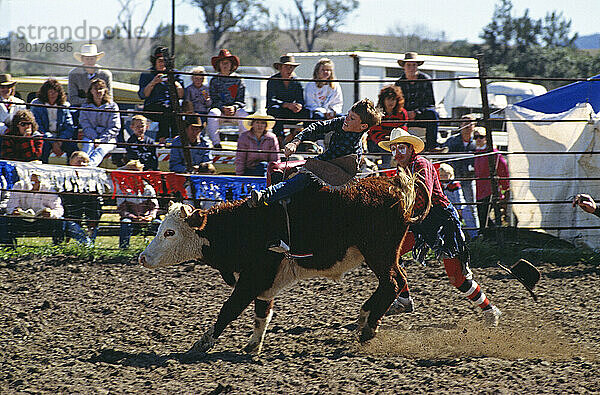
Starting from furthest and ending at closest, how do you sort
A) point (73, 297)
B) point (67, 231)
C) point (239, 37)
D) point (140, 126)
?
1. point (239, 37)
2. point (140, 126)
3. point (67, 231)
4. point (73, 297)

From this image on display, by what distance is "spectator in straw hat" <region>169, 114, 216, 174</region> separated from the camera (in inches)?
366

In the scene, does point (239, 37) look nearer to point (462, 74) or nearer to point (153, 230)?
point (462, 74)

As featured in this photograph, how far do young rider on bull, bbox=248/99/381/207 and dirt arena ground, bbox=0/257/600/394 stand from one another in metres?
1.13

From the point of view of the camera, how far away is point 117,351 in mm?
5344

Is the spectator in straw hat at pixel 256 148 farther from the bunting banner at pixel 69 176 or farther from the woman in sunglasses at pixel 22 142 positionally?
the woman in sunglasses at pixel 22 142

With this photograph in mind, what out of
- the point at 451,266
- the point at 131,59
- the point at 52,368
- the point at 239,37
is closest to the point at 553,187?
the point at 451,266

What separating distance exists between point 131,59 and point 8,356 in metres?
63.2

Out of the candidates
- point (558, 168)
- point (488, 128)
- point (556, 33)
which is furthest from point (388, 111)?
point (556, 33)

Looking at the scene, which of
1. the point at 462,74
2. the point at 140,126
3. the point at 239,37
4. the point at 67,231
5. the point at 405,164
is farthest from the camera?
the point at 239,37

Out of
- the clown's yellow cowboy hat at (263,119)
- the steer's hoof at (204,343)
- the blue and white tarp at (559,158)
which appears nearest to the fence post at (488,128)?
the blue and white tarp at (559,158)

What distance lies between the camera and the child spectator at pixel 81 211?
348 inches

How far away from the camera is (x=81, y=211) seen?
356 inches

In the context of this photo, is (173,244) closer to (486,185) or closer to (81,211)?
(81,211)

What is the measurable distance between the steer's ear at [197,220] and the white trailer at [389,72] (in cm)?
1021
